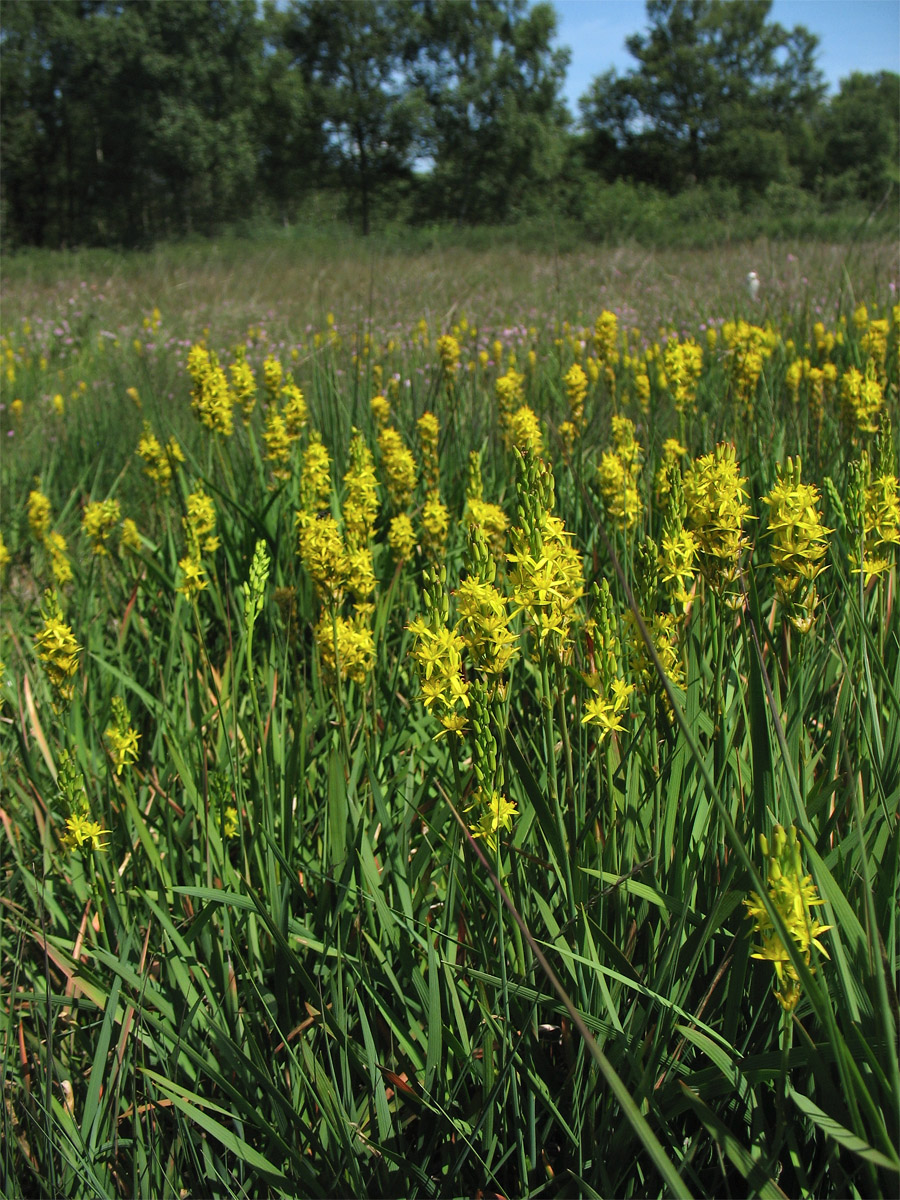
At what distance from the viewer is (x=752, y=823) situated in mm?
1258

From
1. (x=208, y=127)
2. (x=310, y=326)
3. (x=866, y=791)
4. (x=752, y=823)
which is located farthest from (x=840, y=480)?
(x=208, y=127)

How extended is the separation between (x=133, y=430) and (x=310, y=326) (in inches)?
141

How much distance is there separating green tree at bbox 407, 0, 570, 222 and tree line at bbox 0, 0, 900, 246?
105mm

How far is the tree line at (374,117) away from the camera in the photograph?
4169cm

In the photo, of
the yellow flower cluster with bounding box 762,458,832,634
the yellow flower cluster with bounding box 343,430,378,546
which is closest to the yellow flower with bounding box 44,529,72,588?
the yellow flower cluster with bounding box 343,430,378,546

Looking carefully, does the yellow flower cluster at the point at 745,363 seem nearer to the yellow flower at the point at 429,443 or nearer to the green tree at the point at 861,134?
the yellow flower at the point at 429,443

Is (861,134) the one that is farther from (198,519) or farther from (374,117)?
(198,519)

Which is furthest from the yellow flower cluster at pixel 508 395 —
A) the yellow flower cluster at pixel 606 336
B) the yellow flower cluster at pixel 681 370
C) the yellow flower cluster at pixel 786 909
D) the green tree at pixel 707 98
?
the green tree at pixel 707 98

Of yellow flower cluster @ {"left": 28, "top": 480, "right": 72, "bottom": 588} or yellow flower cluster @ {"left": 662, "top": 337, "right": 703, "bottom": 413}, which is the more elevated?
yellow flower cluster @ {"left": 662, "top": 337, "right": 703, "bottom": 413}

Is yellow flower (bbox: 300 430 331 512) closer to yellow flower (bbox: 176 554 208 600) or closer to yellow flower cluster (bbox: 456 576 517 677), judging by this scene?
yellow flower (bbox: 176 554 208 600)

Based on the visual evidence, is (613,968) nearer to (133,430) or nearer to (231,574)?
(231,574)

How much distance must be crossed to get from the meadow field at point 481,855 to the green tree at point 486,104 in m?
48.4

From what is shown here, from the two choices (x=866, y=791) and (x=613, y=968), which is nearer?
(x=613, y=968)

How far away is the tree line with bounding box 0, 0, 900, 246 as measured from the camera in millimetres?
41688
